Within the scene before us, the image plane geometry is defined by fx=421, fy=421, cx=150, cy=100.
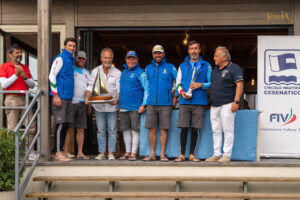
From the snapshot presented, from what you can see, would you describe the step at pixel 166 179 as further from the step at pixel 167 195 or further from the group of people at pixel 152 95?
the group of people at pixel 152 95

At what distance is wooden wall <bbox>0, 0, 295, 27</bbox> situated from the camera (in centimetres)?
681

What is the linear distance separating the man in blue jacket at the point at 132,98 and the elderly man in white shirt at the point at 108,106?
0.17 meters

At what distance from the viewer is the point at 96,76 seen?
582 cm

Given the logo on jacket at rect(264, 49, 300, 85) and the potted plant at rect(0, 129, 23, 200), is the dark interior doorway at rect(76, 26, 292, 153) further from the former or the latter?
the potted plant at rect(0, 129, 23, 200)

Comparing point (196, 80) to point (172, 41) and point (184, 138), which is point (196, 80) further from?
point (172, 41)

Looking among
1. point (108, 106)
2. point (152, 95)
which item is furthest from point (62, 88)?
point (152, 95)

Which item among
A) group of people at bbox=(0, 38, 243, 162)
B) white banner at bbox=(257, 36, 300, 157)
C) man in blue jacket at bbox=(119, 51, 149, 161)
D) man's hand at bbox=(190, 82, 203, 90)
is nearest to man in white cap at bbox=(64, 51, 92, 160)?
group of people at bbox=(0, 38, 243, 162)

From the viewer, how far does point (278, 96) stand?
5.96 metres

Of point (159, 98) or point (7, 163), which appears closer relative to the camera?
point (7, 163)

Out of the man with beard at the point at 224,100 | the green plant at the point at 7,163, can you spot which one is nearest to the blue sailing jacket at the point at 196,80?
the man with beard at the point at 224,100

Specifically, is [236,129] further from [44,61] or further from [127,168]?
[44,61]

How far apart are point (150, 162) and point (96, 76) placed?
4.70 feet

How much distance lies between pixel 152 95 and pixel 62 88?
46.2 inches

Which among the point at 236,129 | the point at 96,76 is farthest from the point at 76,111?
the point at 236,129
